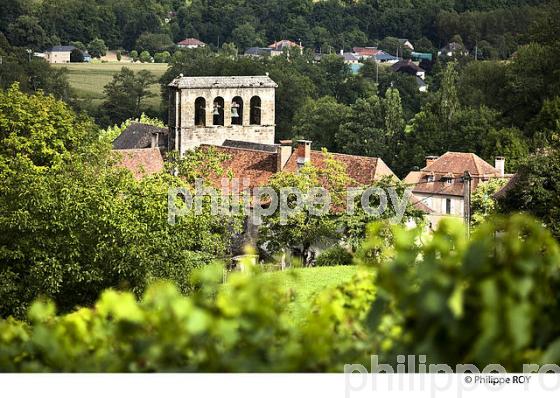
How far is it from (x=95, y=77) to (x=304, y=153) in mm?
62247

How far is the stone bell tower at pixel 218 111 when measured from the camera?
1705 inches

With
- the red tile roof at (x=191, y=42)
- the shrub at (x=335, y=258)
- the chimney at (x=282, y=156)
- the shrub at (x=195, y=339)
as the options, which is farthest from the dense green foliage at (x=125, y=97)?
the shrub at (x=195, y=339)

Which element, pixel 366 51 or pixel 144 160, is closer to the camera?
pixel 144 160

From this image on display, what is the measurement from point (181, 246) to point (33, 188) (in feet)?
8.29

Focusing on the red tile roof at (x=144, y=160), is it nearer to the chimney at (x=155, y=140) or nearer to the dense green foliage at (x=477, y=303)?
the chimney at (x=155, y=140)

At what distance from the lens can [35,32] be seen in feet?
368

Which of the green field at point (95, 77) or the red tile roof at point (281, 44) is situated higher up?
the red tile roof at point (281, 44)

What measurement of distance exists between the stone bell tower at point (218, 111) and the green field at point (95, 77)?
36222 millimetres

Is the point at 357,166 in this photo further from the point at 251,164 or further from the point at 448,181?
the point at 448,181

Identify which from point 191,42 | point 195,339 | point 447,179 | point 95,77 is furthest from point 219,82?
point 191,42

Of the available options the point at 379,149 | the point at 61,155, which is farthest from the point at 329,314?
the point at 379,149

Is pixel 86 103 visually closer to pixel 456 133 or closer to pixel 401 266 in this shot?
pixel 456 133

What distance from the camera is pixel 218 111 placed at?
44000mm

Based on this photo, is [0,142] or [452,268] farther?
[0,142]
